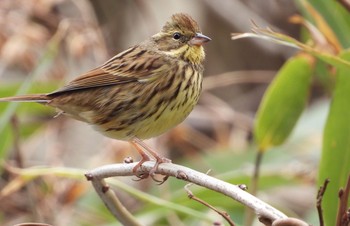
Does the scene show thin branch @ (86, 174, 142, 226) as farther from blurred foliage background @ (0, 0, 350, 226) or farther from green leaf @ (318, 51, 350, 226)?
green leaf @ (318, 51, 350, 226)

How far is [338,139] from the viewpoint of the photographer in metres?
2.41

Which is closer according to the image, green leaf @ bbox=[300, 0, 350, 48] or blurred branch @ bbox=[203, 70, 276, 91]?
green leaf @ bbox=[300, 0, 350, 48]

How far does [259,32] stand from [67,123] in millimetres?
2325

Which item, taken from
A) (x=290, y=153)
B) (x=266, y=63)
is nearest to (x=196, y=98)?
(x=290, y=153)

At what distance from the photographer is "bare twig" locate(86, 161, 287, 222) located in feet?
4.83

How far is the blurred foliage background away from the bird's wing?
261mm

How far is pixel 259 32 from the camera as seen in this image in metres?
2.10

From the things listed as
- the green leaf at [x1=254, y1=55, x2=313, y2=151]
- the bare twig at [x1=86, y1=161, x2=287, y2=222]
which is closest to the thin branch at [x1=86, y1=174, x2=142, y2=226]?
the bare twig at [x1=86, y1=161, x2=287, y2=222]

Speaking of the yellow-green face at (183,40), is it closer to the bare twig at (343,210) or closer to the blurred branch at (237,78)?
the bare twig at (343,210)

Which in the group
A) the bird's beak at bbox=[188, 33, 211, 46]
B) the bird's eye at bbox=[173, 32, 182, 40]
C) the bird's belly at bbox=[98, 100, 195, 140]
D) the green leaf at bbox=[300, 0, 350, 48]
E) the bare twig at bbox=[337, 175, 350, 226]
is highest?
the green leaf at bbox=[300, 0, 350, 48]

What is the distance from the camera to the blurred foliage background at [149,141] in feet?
10.3

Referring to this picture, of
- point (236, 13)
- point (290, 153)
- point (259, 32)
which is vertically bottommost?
point (259, 32)

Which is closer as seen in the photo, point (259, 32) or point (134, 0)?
point (259, 32)

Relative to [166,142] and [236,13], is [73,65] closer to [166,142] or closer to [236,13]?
[166,142]
